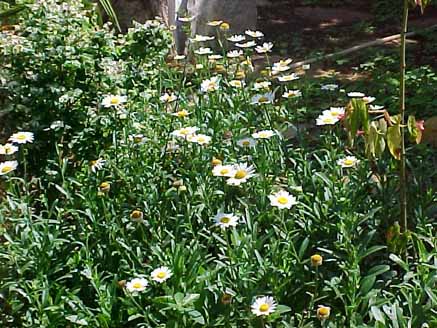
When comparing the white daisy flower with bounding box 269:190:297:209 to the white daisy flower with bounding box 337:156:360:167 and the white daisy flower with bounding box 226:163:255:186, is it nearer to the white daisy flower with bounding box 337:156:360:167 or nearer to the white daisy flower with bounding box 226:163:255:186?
the white daisy flower with bounding box 226:163:255:186

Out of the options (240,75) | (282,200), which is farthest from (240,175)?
(240,75)

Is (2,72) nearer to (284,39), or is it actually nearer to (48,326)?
(48,326)

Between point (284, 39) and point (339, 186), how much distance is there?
3483 mm

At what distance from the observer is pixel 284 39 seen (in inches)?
240

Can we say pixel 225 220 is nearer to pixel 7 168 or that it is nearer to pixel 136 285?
pixel 136 285

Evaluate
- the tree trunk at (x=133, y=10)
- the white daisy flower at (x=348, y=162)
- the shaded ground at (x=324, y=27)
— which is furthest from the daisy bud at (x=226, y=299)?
the shaded ground at (x=324, y=27)

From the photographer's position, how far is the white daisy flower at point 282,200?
2564 mm

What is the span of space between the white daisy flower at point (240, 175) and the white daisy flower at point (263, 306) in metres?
0.46

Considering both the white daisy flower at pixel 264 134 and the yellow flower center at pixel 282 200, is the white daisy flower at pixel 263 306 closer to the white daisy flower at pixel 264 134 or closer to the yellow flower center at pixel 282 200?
the yellow flower center at pixel 282 200

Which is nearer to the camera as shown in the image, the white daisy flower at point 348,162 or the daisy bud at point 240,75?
the white daisy flower at point 348,162

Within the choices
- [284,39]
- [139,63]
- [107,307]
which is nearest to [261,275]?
[107,307]

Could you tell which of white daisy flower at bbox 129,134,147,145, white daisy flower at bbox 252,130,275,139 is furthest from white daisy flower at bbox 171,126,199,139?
white daisy flower at bbox 252,130,275,139

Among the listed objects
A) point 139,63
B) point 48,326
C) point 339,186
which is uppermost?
point 139,63

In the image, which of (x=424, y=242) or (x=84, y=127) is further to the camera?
(x=84, y=127)
